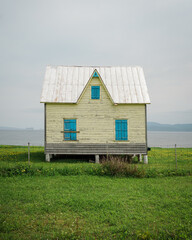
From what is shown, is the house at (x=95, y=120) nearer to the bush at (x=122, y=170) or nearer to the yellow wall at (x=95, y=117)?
the yellow wall at (x=95, y=117)

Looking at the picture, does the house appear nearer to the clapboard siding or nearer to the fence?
the clapboard siding

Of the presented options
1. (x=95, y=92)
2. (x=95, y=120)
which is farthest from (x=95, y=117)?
(x=95, y=92)

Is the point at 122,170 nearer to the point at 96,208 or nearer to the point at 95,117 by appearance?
the point at 96,208

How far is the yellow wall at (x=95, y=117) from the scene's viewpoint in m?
17.5

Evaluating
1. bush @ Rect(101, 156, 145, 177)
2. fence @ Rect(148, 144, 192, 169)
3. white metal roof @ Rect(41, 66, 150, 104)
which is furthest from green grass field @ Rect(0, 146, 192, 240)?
white metal roof @ Rect(41, 66, 150, 104)

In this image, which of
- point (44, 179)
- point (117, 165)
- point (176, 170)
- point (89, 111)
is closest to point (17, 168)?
point (44, 179)

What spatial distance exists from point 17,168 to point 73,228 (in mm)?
7233

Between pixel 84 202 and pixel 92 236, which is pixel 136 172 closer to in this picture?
pixel 84 202

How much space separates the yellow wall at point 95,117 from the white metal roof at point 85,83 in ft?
1.90

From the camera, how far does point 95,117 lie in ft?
57.9

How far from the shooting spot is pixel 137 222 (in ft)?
20.5

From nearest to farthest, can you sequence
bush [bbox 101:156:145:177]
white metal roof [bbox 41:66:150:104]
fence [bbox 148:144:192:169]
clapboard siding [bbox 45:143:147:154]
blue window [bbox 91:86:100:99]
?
1. bush [bbox 101:156:145:177]
2. fence [bbox 148:144:192:169]
3. clapboard siding [bbox 45:143:147:154]
4. white metal roof [bbox 41:66:150:104]
5. blue window [bbox 91:86:100:99]

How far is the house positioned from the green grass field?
241 inches

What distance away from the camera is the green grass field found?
18.6ft
